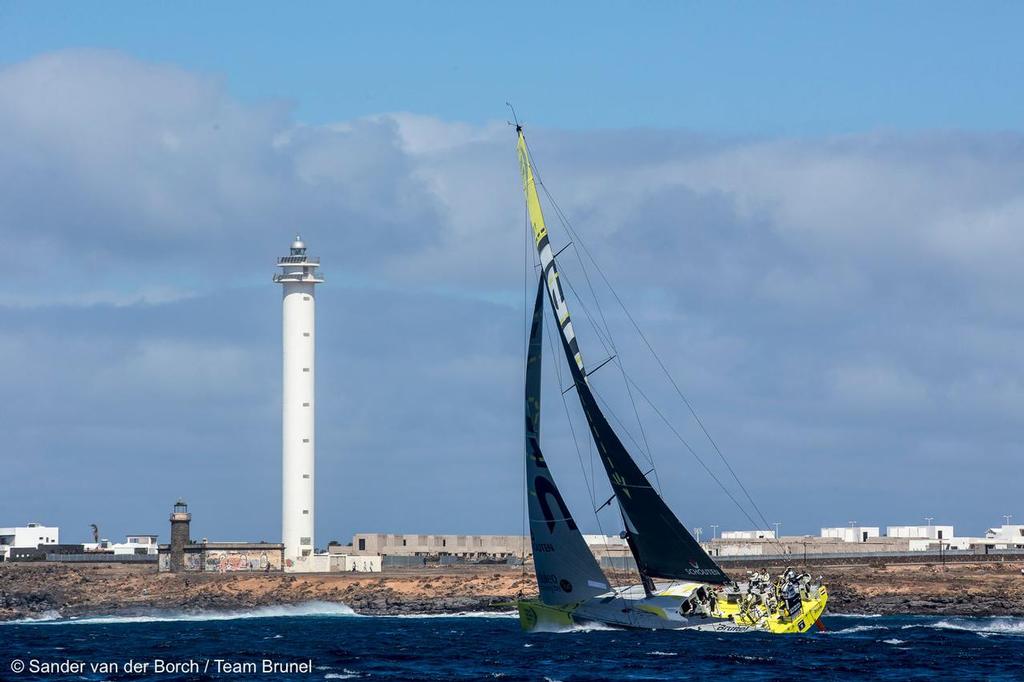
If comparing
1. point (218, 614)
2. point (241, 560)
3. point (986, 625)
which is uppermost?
point (241, 560)

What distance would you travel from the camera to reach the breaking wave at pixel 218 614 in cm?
9188

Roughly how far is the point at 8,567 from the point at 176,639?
40506mm

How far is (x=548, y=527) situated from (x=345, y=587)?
40.5 metres

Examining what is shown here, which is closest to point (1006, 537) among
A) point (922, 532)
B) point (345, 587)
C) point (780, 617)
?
point (922, 532)

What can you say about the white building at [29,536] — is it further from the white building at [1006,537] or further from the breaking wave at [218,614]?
the white building at [1006,537]

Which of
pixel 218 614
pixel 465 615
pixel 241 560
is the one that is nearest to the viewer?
pixel 465 615

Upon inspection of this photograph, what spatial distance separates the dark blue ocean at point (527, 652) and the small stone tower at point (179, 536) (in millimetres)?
25056

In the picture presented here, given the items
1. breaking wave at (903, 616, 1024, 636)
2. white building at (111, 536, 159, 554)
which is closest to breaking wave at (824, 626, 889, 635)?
breaking wave at (903, 616, 1024, 636)

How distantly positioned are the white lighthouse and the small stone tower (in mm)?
6038

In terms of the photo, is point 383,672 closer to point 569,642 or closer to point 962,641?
point 569,642

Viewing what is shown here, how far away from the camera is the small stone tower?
100 m

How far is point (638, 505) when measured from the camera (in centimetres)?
5775

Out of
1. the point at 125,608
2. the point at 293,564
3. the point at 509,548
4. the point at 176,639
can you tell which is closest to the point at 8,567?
the point at 125,608

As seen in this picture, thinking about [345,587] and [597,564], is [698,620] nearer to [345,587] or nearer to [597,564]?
[597,564]
